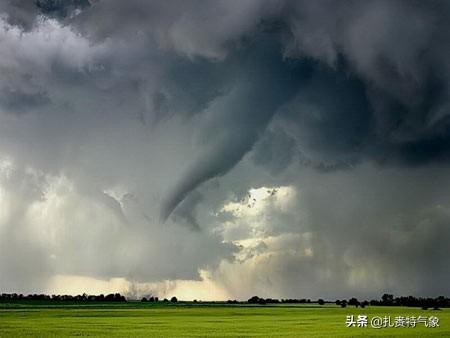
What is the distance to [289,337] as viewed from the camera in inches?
2046

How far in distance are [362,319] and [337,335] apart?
67.5 feet

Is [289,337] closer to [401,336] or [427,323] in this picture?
[401,336]

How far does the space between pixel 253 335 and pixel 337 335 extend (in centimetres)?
813

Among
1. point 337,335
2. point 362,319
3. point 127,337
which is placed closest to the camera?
point 127,337

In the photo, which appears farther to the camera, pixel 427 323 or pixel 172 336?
pixel 427 323

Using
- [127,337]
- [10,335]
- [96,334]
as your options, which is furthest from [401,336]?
[10,335]

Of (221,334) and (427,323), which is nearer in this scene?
(221,334)

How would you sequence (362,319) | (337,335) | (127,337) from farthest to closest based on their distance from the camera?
(362,319)
(337,335)
(127,337)

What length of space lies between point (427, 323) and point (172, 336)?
41691mm

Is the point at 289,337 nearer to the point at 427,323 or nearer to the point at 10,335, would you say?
the point at 10,335

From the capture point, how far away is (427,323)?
7800cm

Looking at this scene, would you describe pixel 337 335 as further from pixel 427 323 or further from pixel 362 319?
Result: pixel 427 323

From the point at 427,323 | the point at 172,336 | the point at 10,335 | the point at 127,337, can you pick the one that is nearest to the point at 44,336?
the point at 10,335

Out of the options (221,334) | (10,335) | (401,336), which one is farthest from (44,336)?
(401,336)
